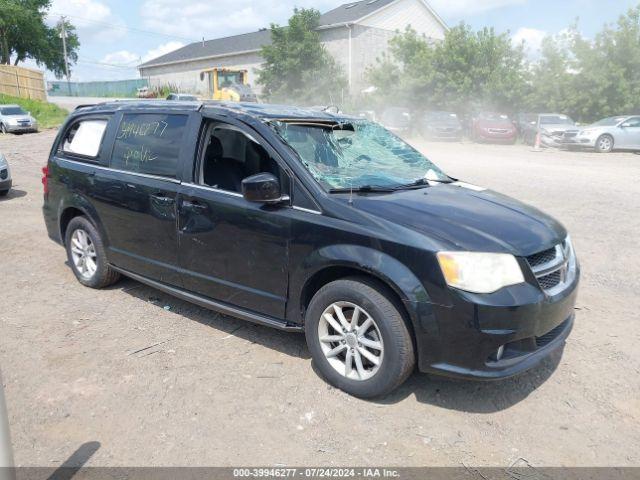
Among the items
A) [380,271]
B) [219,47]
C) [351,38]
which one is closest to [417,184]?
[380,271]

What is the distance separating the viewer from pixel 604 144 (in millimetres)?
20781

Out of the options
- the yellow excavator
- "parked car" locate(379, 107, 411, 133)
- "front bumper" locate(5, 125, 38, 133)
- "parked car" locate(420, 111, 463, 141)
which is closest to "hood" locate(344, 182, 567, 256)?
"parked car" locate(420, 111, 463, 141)

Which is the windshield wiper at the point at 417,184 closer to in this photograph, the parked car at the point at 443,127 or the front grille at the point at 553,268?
the front grille at the point at 553,268

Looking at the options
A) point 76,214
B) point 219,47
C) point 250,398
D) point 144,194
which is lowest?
point 250,398

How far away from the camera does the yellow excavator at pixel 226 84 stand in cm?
2744

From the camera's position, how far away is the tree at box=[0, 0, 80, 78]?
54.3m

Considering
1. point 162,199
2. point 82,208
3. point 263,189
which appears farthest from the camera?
point 82,208

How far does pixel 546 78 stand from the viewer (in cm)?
2898

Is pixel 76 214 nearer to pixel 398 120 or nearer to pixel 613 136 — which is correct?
pixel 613 136

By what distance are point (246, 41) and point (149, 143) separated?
47.9 meters

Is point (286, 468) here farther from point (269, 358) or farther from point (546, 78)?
point (546, 78)

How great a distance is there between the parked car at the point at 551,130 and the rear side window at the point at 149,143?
2039cm

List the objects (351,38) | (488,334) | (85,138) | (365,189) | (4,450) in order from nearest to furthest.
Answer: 1. (4,450)
2. (488,334)
3. (365,189)
4. (85,138)
5. (351,38)

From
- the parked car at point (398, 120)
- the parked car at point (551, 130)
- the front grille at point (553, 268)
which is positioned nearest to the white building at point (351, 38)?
the parked car at point (398, 120)
